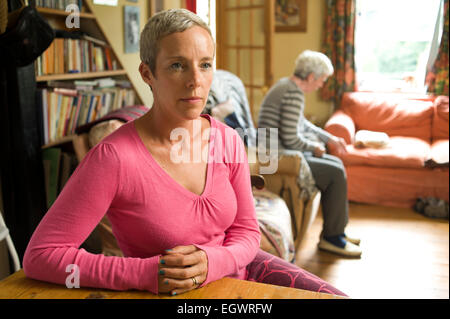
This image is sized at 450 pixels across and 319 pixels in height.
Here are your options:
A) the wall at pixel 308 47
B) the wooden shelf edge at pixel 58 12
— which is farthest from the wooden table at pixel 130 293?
the wall at pixel 308 47

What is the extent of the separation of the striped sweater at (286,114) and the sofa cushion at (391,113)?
6.28 feet

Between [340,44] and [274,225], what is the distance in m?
3.17

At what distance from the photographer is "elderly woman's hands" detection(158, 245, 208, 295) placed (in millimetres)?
830

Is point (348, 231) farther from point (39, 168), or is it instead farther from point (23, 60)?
point (23, 60)

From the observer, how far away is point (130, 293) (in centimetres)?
83

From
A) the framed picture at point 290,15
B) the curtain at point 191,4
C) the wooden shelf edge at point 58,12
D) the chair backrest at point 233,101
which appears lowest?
the chair backrest at point 233,101

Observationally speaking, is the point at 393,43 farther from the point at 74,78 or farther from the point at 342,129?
the point at 74,78

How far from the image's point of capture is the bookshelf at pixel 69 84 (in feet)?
6.95

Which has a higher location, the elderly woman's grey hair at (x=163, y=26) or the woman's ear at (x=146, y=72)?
the elderly woman's grey hair at (x=163, y=26)

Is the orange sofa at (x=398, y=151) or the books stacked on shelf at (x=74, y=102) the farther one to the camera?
the orange sofa at (x=398, y=151)

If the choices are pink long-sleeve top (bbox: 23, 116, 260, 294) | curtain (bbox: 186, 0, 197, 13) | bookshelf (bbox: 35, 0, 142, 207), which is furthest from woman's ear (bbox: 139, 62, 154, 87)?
bookshelf (bbox: 35, 0, 142, 207)

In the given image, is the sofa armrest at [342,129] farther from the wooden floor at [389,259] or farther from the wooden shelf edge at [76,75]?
the wooden shelf edge at [76,75]

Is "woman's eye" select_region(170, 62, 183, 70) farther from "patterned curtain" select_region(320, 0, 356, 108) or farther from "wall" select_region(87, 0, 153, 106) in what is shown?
"patterned curtain" select_region(320, 0, 356, 108)

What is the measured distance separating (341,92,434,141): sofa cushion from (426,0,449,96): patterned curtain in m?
0.14
